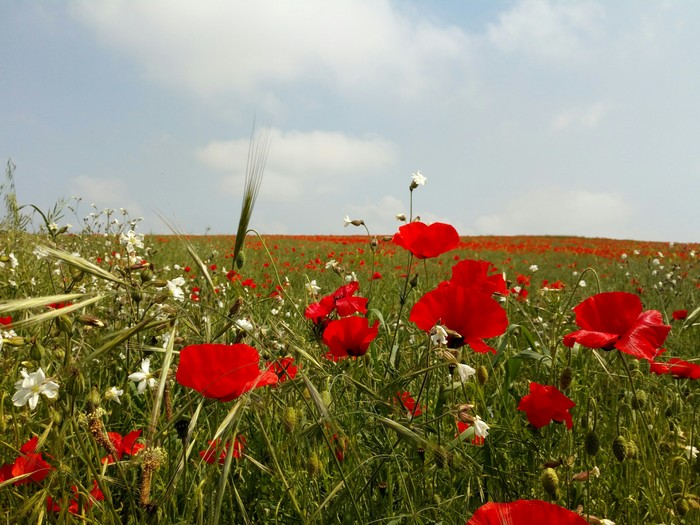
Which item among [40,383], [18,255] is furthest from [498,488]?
[18,255]

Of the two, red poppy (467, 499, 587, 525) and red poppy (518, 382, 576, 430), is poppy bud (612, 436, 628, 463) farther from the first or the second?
red poppy (467, 499, 587, 525)

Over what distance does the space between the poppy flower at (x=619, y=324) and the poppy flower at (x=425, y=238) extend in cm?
58

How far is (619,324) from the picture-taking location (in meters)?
1.45

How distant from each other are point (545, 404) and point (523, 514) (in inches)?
30.2

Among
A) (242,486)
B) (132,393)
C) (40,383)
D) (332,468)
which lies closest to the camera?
(40,383)

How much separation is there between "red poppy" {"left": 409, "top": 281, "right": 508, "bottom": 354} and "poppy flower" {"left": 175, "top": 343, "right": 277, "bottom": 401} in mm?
531

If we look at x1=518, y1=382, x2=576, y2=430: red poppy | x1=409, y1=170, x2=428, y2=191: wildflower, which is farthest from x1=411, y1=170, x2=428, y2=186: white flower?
x1=518, y1=382, x2=576, y2=430: red poppy

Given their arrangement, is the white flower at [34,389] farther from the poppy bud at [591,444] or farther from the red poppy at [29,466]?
the poppy bud at [591,444]

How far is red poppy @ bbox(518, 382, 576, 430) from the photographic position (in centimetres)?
147

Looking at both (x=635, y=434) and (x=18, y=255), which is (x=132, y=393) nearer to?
(x=635, y=434)

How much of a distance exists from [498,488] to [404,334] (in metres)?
1.58

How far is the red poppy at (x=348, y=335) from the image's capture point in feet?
5.35

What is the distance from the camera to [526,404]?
154 cm

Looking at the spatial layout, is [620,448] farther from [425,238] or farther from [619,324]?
[425,238]
